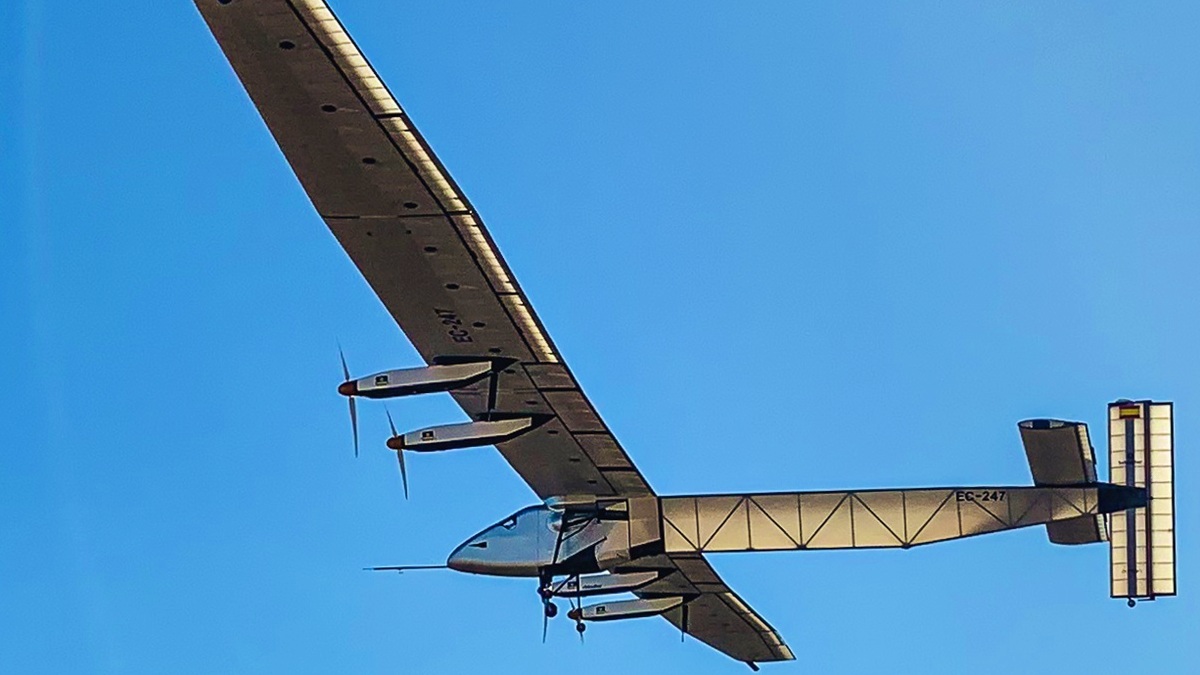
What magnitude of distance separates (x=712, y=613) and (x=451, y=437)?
16.1 metres

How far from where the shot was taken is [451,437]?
1774 inches

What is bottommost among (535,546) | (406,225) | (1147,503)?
(535,546)

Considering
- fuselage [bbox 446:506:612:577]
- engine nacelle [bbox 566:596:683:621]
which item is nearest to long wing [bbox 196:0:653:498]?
fuselage [bbox 446:506:612:577]

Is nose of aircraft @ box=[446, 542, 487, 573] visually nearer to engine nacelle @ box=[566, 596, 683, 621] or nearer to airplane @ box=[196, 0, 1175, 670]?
airplane @ box=[196, 0, 1175, 670]

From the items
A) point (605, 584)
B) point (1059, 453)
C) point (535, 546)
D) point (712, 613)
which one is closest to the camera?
point (1059, 453)

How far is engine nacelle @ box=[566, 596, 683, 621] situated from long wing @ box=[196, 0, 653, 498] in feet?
21.4

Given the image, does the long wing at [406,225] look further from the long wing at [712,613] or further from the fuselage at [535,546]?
the long wing at [712,613]

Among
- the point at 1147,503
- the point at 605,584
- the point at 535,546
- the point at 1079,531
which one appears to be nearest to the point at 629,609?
the point at 605,584

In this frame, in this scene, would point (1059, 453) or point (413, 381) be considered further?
point (1059, 453)

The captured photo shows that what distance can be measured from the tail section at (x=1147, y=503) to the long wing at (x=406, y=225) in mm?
12449

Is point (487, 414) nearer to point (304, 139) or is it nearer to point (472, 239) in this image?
point (472, 239)

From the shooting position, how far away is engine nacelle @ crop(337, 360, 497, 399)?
4353 cm

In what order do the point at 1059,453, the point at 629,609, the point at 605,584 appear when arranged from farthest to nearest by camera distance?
the point at 629,609 → the point at 605,584 → the point at 1059,453

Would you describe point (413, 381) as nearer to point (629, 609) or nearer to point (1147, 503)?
point (629, 609)
